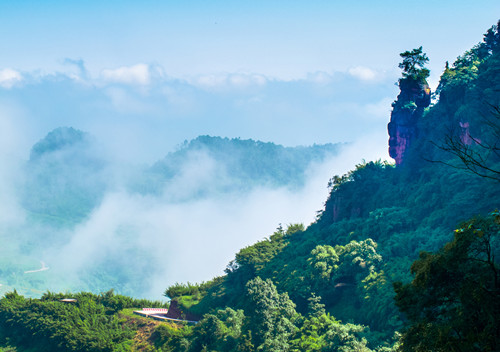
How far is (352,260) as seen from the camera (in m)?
34.6

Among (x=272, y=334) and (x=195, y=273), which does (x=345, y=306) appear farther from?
(x=195, y=273)

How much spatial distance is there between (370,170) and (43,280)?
105 metres

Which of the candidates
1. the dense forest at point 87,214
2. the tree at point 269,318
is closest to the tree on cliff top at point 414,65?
the tree at point 269,318

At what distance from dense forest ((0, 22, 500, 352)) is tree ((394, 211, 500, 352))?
912 cm

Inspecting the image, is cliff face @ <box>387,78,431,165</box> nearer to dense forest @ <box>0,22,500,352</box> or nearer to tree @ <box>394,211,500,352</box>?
dense forest @ <box>0,22,500,352</box>

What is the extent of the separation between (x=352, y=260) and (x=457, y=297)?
22762 millimetres

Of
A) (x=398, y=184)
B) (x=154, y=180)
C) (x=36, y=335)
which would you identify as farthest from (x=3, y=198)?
(x=398, y=184)

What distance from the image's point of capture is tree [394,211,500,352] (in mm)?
10297

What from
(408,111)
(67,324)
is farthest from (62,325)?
(408,111)

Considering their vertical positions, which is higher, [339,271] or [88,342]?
[339,271]

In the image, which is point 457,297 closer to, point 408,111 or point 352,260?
point 352,260

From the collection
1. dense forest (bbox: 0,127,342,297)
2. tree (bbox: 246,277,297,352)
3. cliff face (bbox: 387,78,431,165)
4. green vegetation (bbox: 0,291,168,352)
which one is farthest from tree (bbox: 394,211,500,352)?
dense forest (bbox: 0,127,342,297)

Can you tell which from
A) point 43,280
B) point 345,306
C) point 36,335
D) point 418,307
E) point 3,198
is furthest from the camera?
point 3,198

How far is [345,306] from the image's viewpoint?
110 feet
